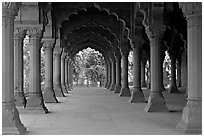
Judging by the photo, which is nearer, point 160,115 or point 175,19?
point 160,115

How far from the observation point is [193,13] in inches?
362

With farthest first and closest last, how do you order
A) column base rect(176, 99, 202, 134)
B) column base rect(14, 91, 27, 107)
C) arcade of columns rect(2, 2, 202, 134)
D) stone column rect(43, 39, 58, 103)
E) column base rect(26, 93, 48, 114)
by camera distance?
1. stone column rect(43, 39, 58, 103)
2. column base rect(14, 91, 27, 107)
3. column base rect(26, 93, 48, 114)
4. column base rect(176, 99, 202, 134)
5. arcade of columns rect(2, 2, 202, 134)

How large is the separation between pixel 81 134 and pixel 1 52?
265 cm

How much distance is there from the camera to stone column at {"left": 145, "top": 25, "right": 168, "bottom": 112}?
1462 cm

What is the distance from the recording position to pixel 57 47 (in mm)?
25156

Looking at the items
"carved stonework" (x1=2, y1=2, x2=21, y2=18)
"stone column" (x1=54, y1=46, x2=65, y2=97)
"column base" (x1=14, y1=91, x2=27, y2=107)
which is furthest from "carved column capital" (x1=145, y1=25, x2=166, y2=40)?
"stone column" (x1=54, y1=46, x2=65, y2=97)

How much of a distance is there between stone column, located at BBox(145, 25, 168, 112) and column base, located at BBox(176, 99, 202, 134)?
5.38 m

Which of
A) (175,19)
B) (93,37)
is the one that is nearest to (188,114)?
(175,19)

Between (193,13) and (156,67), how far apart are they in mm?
5580

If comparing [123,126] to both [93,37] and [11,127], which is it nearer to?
[11,127]

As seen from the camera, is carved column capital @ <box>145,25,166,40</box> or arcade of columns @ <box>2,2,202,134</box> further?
carved column capital @ <box>145,25,166,40</box>

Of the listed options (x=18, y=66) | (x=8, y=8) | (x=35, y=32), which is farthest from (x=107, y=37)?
(x=8, y=8)

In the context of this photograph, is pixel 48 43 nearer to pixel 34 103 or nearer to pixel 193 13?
pixel 34 103

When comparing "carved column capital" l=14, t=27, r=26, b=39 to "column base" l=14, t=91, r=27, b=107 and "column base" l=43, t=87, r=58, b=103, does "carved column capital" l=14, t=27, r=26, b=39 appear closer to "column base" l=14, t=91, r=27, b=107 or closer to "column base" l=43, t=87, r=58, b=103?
"column base" l=14, t=91, r=27, b=107
